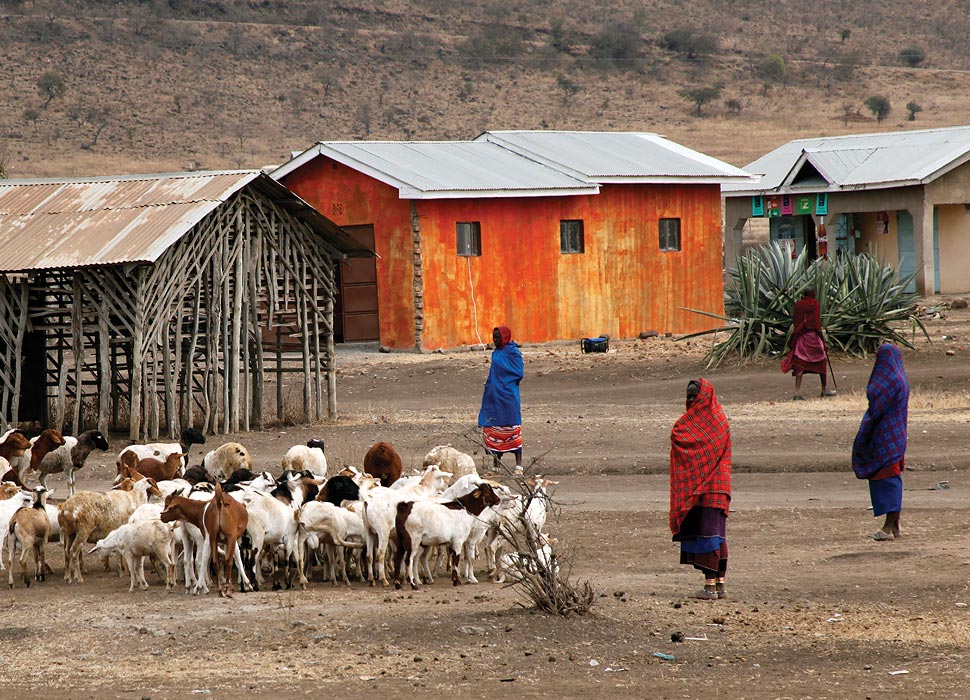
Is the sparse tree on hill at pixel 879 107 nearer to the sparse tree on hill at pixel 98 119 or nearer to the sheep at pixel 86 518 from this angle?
the sparse tree on hill at pixel 98 119

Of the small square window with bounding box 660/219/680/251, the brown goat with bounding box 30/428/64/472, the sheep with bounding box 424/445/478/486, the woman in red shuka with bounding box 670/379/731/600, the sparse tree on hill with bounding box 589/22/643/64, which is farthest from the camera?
the sparse tree on hill with bounding box 589/22/643/64

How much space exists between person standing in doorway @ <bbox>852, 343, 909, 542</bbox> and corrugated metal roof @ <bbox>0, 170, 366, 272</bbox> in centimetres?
857

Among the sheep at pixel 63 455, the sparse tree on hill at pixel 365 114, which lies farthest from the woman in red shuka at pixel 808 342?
the sparse tree on hill at pixel 365 114

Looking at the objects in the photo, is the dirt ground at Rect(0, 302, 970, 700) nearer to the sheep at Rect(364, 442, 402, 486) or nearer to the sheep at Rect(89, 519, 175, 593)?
the sheep at Rect(89, 519, 175, 593)

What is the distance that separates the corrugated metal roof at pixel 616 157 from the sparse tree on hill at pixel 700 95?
3038cm


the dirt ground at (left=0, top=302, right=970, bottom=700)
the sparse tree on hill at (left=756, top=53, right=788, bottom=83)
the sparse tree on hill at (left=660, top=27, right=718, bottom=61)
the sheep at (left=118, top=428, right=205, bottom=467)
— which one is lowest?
the dirt ground at (left=0, top=302, right=970, bottom=700)

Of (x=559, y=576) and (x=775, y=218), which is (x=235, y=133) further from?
(x=559, y=576)

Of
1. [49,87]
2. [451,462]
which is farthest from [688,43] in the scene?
[451,462]

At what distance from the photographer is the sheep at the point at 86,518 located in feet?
34.9

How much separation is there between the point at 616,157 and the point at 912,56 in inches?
1747

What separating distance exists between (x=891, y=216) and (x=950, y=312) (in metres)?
5.63

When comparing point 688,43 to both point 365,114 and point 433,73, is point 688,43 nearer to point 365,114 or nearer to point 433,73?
point 433,73

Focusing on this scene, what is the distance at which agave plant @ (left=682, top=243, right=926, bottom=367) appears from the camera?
23.5 meters

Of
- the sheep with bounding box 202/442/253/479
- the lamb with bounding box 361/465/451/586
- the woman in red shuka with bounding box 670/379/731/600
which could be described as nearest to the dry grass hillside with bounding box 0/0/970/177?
the sheep with bounding box 202/442/253/479
